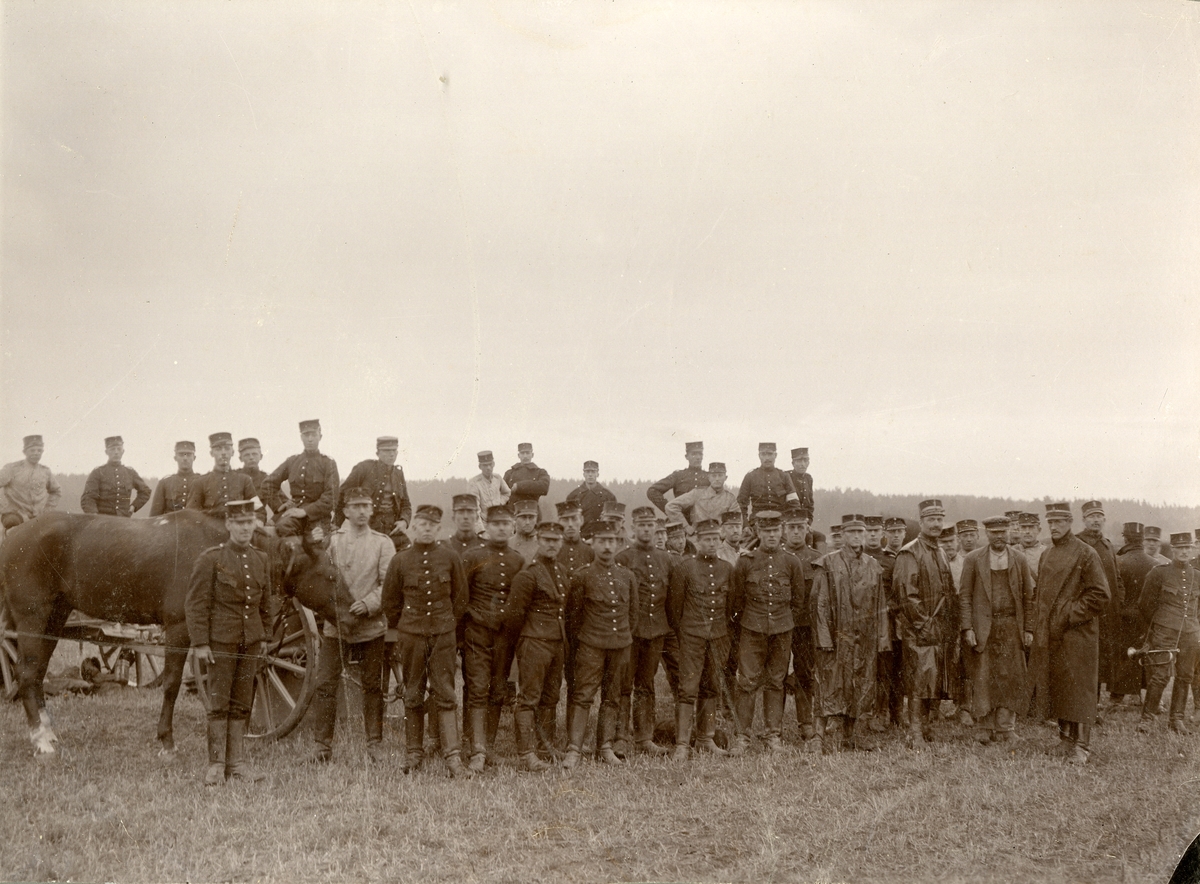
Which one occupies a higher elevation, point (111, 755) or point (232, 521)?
point (232, 521)

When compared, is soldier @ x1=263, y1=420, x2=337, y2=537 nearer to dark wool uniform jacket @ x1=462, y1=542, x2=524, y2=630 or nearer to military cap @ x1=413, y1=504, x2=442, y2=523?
military cap @ x1=413, y1=504, x2=442, y2=523

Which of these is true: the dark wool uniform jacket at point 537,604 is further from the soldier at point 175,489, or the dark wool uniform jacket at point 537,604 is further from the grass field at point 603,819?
the soldier at point 175,489

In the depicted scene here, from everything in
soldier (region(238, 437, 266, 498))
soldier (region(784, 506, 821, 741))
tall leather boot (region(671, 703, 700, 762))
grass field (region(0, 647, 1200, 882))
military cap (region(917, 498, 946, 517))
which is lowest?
grass field (region(0, 647, 1200, 882))

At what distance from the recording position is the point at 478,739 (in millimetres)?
6965

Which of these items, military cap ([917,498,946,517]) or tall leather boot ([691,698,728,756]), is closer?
tall leather boot ([691,698,728,756])

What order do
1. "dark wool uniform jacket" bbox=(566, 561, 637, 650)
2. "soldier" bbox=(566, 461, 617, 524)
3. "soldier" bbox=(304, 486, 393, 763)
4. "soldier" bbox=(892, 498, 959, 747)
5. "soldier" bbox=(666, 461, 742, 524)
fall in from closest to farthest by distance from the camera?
"soldier" bbox=(304, 486, 393, 763), "dark wool uniform jacket" bbox=(566, 561, 637, 650), "soldier" bbox=(892, 498, 959, 747), "soldier" bbox=(666, 461, 742, 524), "soldier" bbox=(566, 461, 617, 524)

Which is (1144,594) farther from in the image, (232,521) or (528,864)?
(232,521)

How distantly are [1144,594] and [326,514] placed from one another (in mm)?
8136

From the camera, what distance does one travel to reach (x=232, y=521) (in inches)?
267

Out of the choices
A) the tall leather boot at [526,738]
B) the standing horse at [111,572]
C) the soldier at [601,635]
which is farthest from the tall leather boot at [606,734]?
the standing horse at [111,572]

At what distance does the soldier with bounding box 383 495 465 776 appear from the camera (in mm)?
6910

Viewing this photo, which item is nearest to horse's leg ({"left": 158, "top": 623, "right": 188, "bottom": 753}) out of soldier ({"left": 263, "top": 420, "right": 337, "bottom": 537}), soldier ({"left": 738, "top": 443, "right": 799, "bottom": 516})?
soldier ({"left": 263, "top": 420, "right": 337, "bottom": 537})

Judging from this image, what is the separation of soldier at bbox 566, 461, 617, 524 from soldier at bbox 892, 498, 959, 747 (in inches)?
127

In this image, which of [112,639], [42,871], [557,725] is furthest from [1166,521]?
[112,639]
